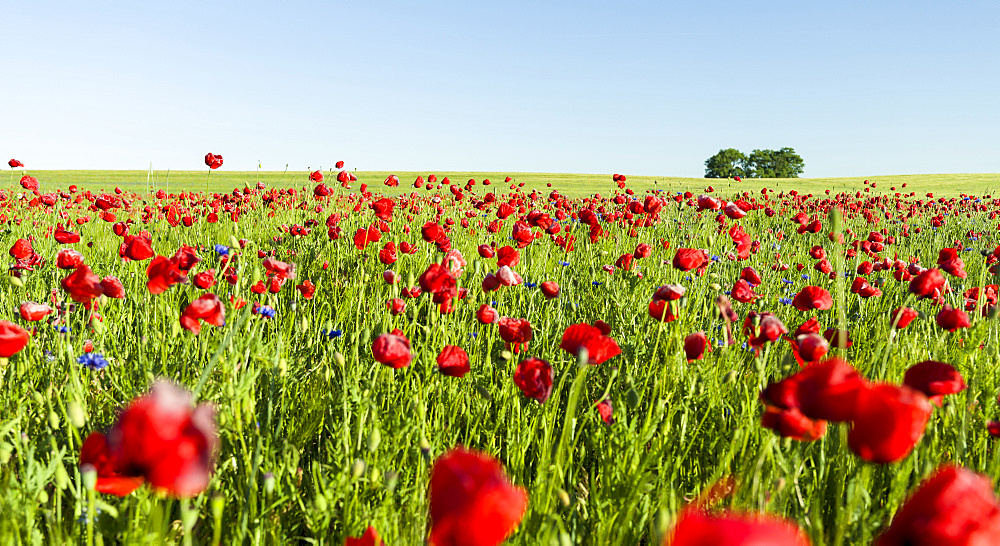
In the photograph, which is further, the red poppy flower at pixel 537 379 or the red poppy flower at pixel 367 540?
the red poppy flower at pixel 537 379

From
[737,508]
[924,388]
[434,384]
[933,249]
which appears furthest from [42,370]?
[933,249]

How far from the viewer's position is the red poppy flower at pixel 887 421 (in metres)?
0.62

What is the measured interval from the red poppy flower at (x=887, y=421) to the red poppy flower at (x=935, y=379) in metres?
0.64

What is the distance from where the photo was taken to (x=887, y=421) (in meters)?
0.63

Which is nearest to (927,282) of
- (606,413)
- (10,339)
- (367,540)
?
(606,413)

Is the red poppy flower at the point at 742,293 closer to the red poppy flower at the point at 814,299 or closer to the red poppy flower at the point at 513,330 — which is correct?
the red poppy flower at the point at 814,299

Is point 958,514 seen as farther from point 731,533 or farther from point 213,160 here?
point 213,160

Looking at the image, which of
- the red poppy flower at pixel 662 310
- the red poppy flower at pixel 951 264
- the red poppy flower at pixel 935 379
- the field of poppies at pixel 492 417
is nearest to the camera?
the field of poppies at pixel 492 417

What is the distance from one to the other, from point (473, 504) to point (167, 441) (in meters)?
0.28

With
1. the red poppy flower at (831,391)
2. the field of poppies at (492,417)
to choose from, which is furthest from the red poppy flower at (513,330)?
the red poppy flower at (831,391)

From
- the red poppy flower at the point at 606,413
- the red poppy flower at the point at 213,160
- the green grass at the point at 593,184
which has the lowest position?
the red poppy flower at the point at 606,413

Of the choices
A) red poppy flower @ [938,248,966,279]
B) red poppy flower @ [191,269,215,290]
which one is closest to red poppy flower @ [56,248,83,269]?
red poppy flower @ [191,269,215,290]

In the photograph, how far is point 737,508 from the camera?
131cm

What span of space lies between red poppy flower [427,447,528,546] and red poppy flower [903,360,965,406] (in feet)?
3.34
